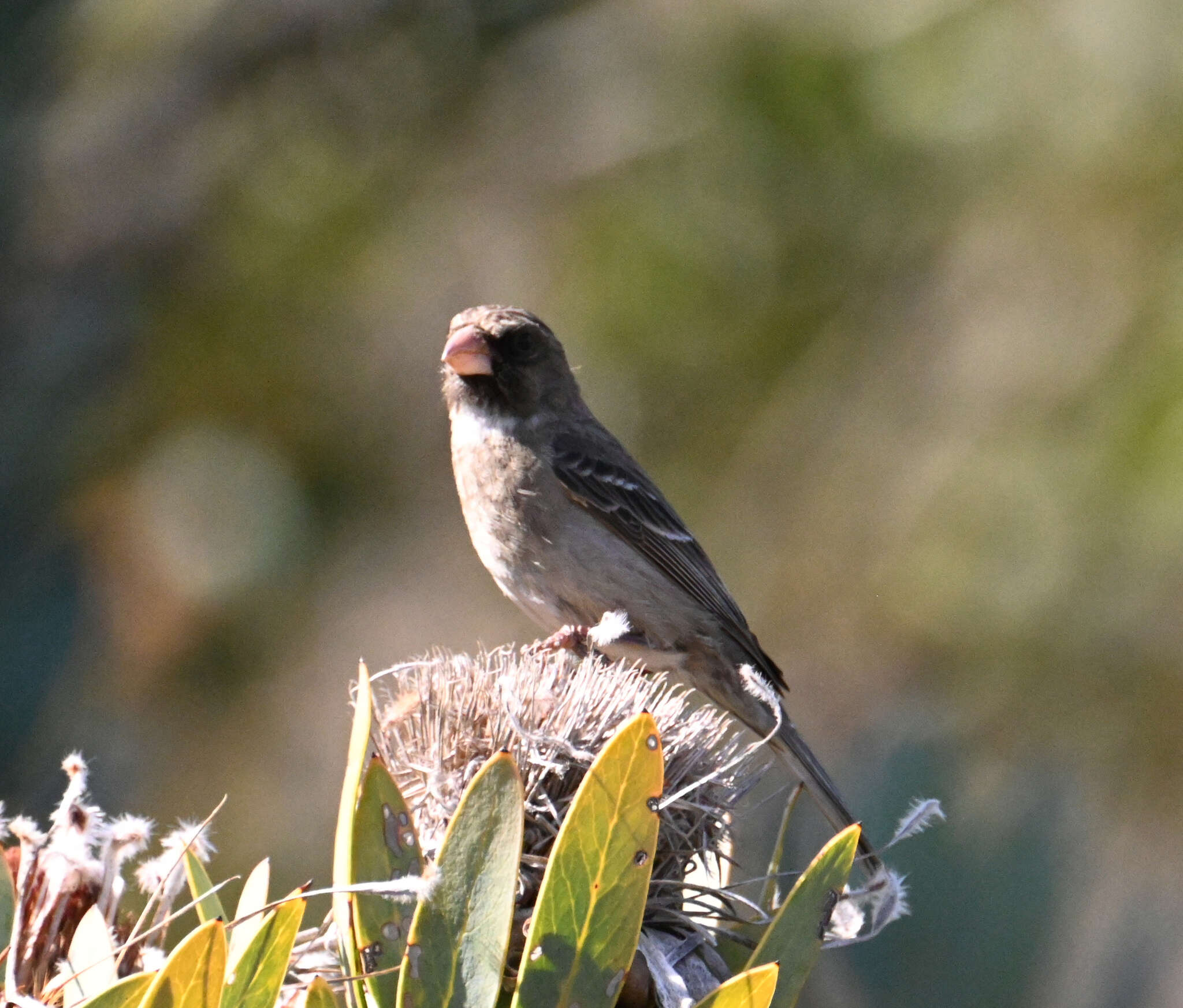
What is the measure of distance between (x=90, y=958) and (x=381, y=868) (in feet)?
1.53

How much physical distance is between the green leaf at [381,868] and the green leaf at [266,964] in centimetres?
15

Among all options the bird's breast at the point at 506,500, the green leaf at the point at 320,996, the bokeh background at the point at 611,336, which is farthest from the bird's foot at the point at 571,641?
the bokeh background at the point at 611,336

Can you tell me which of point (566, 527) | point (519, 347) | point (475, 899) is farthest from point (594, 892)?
point (519, 347)

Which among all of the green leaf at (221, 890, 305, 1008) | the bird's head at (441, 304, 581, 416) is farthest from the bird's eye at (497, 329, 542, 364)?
the green leaf at (221, 890, 305, 1008)

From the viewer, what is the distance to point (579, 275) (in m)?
7.78

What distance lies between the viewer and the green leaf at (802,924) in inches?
78.2

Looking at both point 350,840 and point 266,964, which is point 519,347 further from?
point 266,964

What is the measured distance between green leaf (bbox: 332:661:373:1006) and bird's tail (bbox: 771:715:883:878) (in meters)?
2.03

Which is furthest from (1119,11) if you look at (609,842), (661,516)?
(609,842)

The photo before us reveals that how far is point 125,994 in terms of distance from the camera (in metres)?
1.59

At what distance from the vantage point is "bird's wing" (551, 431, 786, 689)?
4.58 meters

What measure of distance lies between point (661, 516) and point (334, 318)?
3.75 meters

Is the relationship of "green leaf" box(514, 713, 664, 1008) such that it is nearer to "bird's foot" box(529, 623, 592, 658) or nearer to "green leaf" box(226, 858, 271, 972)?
"green leaf" box(226, 858, 271, 972)

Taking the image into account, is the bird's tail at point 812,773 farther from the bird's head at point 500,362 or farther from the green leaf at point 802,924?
the green leaf at point 802,924
